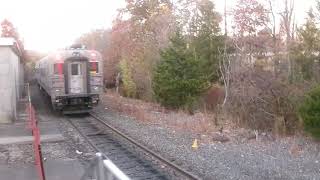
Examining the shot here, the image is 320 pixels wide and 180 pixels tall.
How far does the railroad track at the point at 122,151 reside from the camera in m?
10.1

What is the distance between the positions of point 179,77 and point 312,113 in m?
9.45

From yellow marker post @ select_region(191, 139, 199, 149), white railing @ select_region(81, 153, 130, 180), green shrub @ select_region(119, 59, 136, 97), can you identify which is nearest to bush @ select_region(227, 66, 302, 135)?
yellow marker post @ select_region(191, 139, 199, 149)

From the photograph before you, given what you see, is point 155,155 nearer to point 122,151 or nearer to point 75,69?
point 122,151

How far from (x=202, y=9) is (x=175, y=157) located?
2203 centimetres

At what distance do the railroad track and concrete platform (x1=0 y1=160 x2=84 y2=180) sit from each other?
1061mm

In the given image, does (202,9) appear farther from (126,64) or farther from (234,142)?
(234,142)

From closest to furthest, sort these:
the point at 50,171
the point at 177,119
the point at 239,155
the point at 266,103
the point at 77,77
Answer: the point at 50,171 < the point at 239,155 < the point at 266,103 < the point at 177,119 < the point at 77,77

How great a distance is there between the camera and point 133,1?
37.8 m

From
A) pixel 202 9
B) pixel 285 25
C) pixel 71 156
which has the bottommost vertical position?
pixel 71 156

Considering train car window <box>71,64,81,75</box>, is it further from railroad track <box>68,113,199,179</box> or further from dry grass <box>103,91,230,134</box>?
Result: dry grass <box>103,91,230,134</box>

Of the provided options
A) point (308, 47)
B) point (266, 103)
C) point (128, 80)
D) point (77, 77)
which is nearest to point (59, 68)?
point (77, 77)

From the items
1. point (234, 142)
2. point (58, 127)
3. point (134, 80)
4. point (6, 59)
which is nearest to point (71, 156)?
point (234, 142)

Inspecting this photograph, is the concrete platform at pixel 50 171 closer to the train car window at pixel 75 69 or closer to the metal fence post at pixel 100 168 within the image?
the metal fence post at pixel 100 168

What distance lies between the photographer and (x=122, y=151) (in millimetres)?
13000
